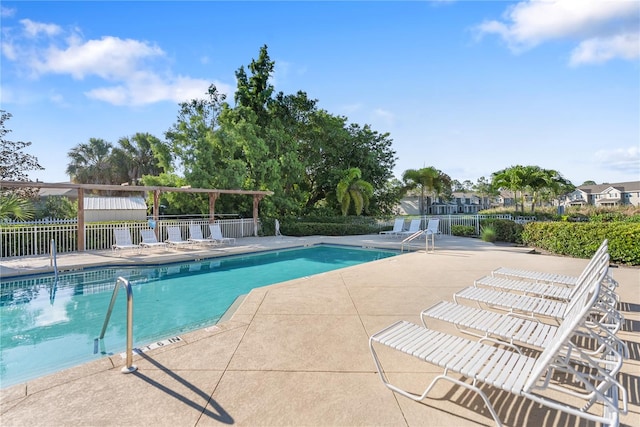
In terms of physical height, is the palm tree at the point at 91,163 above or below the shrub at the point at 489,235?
above

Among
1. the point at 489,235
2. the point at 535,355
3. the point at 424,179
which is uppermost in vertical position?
the point at 424,179

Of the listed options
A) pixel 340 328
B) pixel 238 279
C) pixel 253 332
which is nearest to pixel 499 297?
pixel 340 328

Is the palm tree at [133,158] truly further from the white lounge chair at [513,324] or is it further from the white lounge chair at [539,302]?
the white lounge chair at [513,324]

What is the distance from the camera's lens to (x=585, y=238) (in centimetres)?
Result: 981

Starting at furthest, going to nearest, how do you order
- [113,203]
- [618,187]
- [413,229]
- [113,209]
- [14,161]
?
[618,187] → [113,203] → [113,209] → [14,161] → [413,229]

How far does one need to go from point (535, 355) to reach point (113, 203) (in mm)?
28142

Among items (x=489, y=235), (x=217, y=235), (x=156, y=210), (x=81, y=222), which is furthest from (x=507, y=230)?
(x=81, y=222)

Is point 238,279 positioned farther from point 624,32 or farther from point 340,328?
point 624,32

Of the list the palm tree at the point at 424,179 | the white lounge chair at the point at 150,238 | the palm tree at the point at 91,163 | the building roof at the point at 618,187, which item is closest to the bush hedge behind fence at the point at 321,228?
the white lounge chair at the point at 150,238

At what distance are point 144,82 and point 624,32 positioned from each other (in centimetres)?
1525

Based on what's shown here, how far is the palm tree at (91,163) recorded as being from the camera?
120 feet

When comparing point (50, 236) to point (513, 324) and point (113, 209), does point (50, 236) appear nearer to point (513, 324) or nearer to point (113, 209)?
point (513, 324)

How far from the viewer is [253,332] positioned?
4.14m

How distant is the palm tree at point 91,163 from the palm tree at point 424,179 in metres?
31.7
